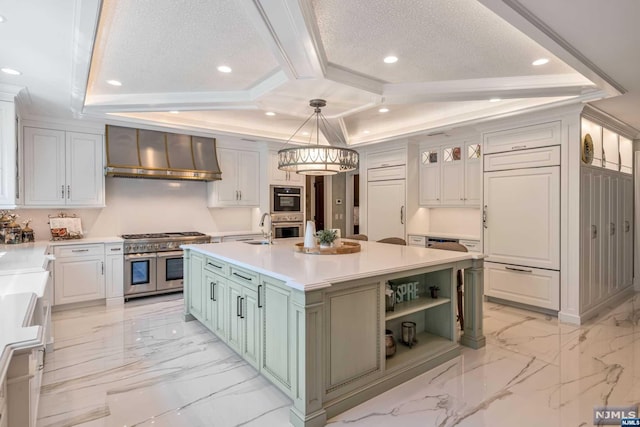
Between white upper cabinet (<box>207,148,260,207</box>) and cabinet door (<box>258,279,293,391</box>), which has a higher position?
white upper cabinet (<box>207,148,260,207</box>)

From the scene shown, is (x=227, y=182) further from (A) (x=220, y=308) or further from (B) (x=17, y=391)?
(B) (x=17, y=391)

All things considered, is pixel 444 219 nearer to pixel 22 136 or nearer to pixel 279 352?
pixel 279 352

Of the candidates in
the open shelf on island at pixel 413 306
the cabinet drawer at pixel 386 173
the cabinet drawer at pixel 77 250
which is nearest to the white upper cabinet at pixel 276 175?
the cabinet drawer at pixel 386 173

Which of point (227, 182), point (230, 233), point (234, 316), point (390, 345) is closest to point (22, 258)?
point (234, 316)

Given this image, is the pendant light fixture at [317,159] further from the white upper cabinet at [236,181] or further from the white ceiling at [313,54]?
the white upper cabinet at [236,181]

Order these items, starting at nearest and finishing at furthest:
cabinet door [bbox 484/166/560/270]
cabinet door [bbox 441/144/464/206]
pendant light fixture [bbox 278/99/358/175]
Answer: pendant light fixture [bbox 278/99/358/175]
cabinet door [bbox 484/166/560/270]
cabinet door [bbox 441/144/464/206]

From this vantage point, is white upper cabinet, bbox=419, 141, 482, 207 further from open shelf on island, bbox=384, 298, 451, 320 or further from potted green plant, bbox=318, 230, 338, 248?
potted green plant, bbox=318, 230, 338, 248

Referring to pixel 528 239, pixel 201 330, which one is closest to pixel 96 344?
pixel 201 330

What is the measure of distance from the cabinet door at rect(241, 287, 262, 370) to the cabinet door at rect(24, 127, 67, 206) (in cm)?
331

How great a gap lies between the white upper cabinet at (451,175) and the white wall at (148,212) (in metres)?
2.99

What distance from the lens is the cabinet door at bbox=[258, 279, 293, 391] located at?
87.6 inches

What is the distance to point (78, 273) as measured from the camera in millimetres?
4328

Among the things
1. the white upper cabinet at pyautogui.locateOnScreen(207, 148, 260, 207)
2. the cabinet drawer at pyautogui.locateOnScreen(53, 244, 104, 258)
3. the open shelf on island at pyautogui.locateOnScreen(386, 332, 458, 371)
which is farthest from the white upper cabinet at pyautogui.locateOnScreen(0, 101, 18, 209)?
the open shelf on island at pyautogui.locateOnScreen(386, 332, 458, 371)

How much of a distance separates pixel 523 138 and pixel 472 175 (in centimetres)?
97
